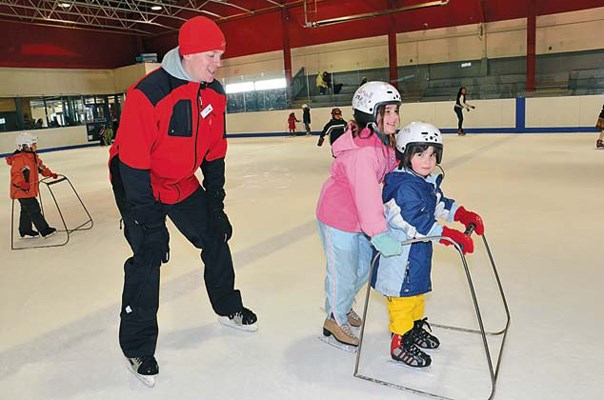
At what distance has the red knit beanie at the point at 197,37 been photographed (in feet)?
6.45

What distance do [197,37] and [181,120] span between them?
13.2 inches

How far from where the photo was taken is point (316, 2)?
58.6 ft

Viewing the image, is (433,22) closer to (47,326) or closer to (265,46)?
(265,46)

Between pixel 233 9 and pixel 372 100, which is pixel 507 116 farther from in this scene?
pixel 372 100

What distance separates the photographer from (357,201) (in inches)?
76.1

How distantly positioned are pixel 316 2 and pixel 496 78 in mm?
7014

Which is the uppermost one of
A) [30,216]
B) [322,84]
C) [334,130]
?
[322,84]

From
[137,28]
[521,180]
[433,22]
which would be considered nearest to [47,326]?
[521,180]

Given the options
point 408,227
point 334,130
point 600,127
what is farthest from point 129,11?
point 408,227

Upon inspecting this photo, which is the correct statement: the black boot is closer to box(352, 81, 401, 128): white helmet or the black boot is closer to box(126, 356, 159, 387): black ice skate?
box(126, 356, 159, 387): black ice skate

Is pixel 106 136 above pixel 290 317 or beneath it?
above

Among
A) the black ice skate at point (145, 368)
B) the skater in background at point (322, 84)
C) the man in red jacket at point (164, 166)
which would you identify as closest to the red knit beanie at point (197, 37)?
the man in red jacket at point (164, 166)

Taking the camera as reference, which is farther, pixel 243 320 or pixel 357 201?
pixel 243 320

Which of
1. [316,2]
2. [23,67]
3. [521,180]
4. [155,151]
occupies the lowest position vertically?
[521,180]
